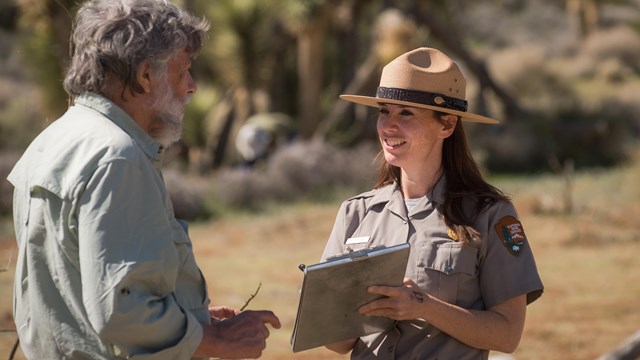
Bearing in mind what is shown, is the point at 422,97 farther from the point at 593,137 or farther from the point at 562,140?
the point at 593,137

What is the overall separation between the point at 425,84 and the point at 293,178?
42.2ft

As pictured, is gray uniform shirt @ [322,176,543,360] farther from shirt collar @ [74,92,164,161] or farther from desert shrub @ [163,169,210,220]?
desert shrub @ [163,169,210,220]

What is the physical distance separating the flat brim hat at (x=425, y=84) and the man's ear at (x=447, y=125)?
31mm

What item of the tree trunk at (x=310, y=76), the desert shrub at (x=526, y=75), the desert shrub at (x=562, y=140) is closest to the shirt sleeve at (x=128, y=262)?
the tree trunk at (x=310, y=76)

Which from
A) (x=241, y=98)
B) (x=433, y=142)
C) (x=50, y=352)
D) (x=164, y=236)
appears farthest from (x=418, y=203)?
(x=241, y=98)

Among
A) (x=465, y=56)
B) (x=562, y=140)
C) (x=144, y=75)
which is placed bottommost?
(x=562, y=140)

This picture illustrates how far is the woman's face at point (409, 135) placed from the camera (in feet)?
10.7

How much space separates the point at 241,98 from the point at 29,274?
1753cm

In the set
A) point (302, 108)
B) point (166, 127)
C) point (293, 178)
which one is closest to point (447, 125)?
point (166, 127)

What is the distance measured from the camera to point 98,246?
2.34 metres

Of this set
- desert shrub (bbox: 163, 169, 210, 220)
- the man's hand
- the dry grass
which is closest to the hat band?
the man's hand

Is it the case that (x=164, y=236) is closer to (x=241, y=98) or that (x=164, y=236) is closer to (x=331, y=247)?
(x=331, y=247)

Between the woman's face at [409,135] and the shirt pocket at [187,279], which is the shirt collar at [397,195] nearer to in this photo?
the woman's face at [409,135]

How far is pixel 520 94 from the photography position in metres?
33.4
